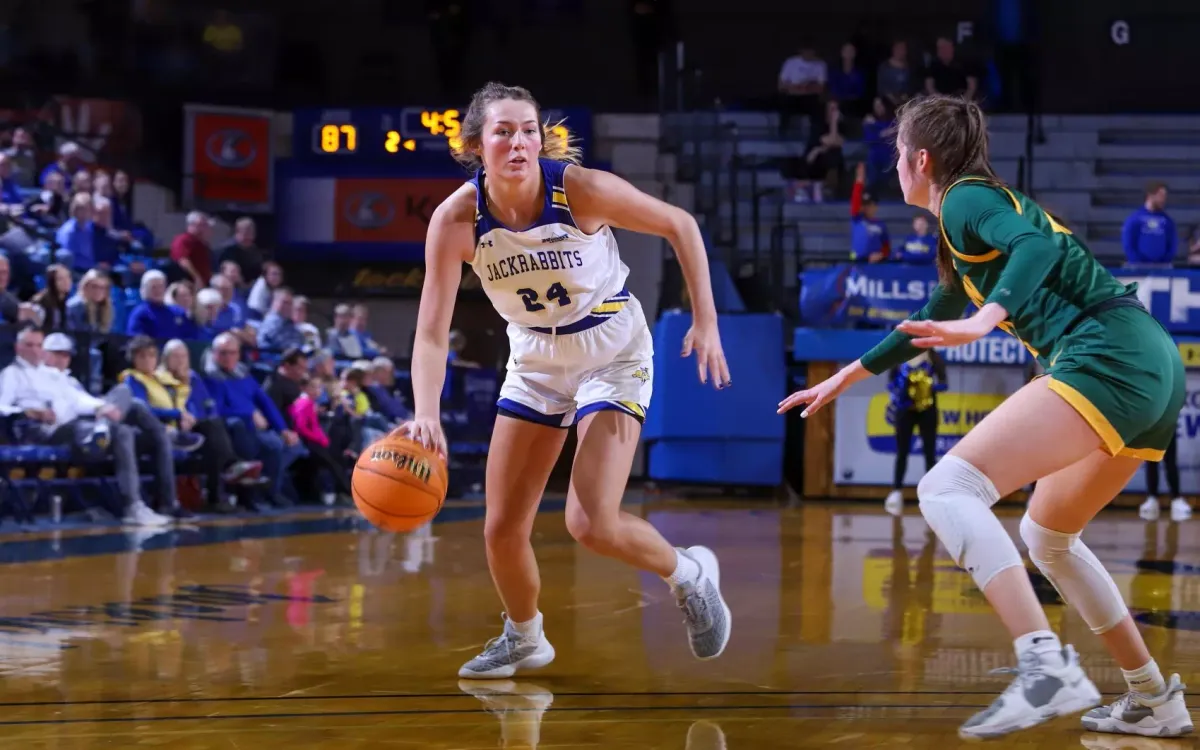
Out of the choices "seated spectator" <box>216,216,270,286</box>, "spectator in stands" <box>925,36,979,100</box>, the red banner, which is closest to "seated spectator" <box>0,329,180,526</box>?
"seated spectator" <box>216,216,270,286</box>

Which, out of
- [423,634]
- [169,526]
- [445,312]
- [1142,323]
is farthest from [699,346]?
[169,526]

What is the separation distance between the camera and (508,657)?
461 centimetres

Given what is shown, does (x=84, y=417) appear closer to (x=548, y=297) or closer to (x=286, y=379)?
(x=286, y=379)

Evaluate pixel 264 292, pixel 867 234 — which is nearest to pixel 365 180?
pixel 264 292

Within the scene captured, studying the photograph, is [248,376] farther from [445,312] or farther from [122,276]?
[445,312]

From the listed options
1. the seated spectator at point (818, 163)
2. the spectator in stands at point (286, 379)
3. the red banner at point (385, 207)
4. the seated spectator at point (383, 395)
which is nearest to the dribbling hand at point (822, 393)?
A: the spectator in stands at point (286, 379)

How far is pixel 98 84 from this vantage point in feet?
57.7

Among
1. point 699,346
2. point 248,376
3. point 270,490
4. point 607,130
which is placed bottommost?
point 270,490

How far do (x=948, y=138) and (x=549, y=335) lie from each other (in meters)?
1.46

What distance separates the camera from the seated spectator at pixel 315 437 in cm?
1177

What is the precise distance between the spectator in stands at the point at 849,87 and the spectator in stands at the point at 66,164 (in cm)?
898

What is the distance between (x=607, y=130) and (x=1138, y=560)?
419 inches

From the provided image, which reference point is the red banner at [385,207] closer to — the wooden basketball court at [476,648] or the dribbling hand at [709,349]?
the wooden basketball court at [476,648]

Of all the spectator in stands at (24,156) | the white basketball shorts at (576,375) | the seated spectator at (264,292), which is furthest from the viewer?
the spectator in stands at (24,156)
